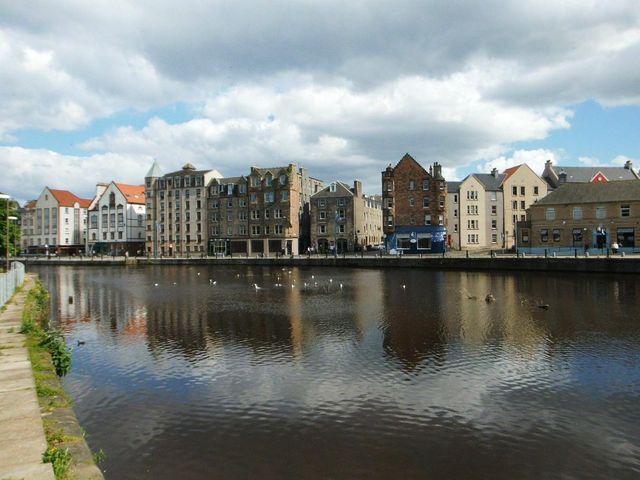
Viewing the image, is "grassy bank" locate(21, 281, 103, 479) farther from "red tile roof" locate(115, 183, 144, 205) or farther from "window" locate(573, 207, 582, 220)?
"red tile roof" locate(115, 183, 144, 205)

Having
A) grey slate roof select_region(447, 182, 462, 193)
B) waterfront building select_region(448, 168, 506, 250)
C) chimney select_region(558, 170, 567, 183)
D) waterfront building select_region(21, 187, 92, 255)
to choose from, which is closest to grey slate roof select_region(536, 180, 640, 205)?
waterfront building select_region(448, 168, 506, 250)

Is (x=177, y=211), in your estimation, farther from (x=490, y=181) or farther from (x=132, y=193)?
(x=490, y=181)

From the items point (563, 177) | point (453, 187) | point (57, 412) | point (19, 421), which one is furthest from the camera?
point (563, 177)

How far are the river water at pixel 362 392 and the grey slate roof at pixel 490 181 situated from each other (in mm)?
69706

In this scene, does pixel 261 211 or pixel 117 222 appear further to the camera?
pixel 117 222

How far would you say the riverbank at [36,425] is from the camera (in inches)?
330

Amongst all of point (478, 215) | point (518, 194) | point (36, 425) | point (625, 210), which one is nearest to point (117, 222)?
point (478, 215)

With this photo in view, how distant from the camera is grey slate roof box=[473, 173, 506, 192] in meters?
97.4

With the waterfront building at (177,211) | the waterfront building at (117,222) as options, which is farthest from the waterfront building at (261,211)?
the waterfront building at (117,222)

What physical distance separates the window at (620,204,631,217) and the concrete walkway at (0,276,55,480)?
254 ft

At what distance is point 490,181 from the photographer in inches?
3898

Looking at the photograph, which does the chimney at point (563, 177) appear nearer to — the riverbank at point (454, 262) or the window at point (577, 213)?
the window at point (577, 213)

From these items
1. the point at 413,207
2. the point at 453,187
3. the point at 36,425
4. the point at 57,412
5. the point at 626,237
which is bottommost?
the point at 57,412

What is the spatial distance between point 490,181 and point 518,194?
19.6 feet
